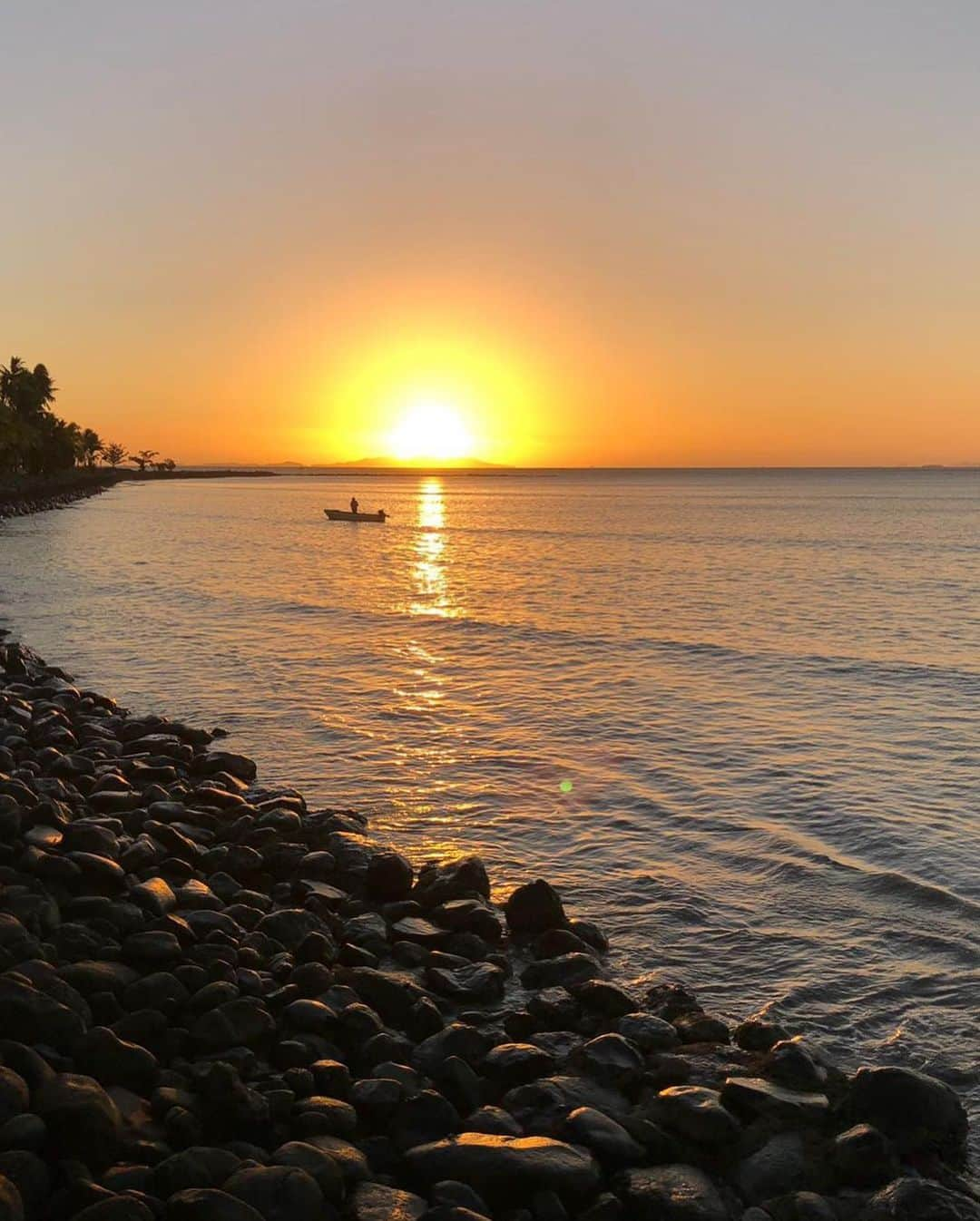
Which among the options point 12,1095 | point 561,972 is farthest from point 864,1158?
point 12,1095

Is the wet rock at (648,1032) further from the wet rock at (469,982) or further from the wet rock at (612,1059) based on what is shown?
the wet rock at (469,982)

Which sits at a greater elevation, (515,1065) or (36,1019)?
(36,1019)

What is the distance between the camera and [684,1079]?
6.78 metres

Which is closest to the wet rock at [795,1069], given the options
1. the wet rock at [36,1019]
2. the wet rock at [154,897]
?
the wet rock at [36,1019]

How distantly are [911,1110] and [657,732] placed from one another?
36.3 ft

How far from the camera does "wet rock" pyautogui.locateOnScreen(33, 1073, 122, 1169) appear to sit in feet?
16.6

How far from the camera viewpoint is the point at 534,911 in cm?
937

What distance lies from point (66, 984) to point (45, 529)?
67.6 metres

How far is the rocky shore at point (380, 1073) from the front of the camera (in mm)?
5148

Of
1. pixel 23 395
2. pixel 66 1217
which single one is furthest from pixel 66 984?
pixel 23 395

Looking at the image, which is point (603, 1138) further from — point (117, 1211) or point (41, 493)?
point (41, 493)

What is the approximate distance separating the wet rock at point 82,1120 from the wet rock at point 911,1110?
14.3 ft

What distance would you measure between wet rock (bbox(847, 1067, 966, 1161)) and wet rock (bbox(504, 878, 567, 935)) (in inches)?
131

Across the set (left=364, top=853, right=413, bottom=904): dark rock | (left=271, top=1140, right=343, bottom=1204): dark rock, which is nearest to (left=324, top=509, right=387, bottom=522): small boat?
(left=364, top=853, right=413, bottom=904): dark rock
